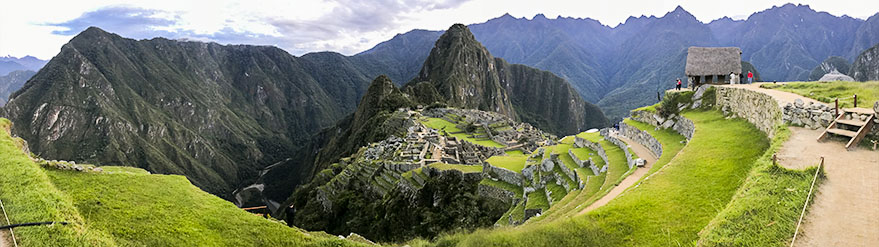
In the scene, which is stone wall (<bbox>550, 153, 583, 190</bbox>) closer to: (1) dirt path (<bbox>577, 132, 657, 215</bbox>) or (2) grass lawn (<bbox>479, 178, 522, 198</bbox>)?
(2) grass lawn (<bbox>479, 178, 522, 198</bbox>)

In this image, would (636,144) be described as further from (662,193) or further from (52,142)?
(52,142)

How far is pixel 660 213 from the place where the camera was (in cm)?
1159

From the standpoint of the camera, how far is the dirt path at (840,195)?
331 inches

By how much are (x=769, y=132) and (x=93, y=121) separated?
808ft

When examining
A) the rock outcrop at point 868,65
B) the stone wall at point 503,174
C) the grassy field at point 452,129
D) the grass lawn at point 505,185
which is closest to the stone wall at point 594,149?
the stone wall at point 503,174

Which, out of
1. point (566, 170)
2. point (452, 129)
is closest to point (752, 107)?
point (566, 170)

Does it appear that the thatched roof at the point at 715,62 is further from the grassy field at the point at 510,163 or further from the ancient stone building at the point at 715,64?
the grassy field at the point at 510,163

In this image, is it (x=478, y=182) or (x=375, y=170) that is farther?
(x=375, y=170)

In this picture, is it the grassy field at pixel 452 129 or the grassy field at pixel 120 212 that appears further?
the grassy field at pixel 452 129

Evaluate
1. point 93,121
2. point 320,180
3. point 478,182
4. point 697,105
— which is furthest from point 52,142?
point 697,105

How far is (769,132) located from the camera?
16547 mm

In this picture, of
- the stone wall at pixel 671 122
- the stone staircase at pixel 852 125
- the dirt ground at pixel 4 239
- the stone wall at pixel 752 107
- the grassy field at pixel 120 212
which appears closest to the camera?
the dirt ground at pixel 4 239

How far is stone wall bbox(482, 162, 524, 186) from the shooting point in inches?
1171

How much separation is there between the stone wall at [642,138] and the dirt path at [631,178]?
29 cm
